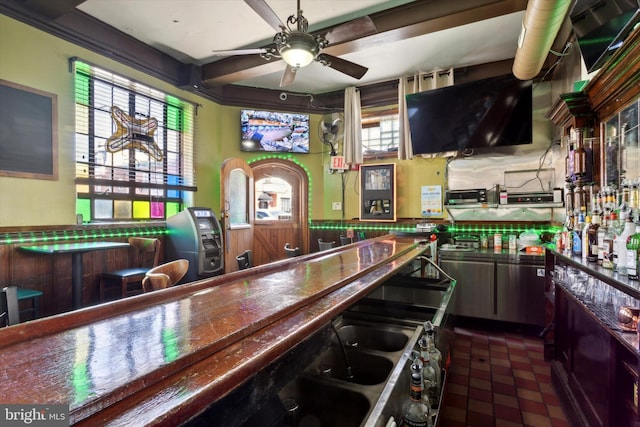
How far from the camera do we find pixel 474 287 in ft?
12.9

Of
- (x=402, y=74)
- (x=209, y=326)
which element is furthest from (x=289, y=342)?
(x=402, y=74)

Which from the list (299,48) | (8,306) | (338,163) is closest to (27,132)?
(8,306)

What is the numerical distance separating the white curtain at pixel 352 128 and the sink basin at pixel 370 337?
12.9ft

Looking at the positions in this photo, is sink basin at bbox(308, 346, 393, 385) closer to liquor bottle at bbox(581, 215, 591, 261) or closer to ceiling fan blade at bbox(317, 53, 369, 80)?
liquor bottle at bbox(581, 215, 591, 261)

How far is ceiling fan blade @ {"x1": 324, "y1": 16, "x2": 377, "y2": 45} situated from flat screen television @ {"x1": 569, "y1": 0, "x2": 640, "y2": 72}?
62.3 inches

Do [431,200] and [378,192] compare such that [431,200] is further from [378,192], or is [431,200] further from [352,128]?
[352,128]

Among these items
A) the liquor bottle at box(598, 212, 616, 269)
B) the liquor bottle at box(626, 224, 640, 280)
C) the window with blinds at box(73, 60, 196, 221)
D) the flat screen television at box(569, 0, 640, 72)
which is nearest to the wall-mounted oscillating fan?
the window with blinds at box(73, 60, 196, 221)

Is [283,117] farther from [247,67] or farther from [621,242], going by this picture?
[621,242]

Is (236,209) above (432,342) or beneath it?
above

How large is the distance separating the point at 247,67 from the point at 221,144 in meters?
1.50

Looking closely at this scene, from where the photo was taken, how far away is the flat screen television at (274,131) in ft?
18.5

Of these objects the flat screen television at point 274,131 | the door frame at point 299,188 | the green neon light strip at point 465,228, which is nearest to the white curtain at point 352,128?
the flat screen television at point 274,131

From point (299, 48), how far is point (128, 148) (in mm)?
2685

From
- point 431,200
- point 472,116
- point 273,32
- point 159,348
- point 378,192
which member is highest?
point 273,32
